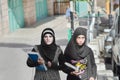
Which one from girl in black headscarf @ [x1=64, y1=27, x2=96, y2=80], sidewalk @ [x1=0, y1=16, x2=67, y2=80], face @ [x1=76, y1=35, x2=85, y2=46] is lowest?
sidewalk @ [x1=0, y1=16, x2=67, y2=80]

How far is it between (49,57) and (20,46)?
459 inches

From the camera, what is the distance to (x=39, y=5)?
100.0 feet

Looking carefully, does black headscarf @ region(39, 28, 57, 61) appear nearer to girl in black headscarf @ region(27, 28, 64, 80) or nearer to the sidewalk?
girl in black headscarf @ region(27, 28, 64, 80)

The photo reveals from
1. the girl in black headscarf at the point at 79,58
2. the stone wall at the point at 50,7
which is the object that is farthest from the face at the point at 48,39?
the stone wall at the point at 50,7

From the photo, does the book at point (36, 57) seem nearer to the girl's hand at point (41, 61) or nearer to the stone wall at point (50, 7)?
the girl's hand at point (41, 61)

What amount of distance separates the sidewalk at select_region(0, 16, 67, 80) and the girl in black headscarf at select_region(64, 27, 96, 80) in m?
4.87

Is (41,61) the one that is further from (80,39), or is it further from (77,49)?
(80,39)

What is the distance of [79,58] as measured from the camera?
7.17 metres

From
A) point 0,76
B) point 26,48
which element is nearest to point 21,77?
point 0,76

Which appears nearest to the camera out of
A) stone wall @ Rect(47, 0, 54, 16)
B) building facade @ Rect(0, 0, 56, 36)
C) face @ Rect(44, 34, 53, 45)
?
face @ Rect(44, 34, 53, 45)

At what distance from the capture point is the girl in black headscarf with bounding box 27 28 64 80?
6965mm

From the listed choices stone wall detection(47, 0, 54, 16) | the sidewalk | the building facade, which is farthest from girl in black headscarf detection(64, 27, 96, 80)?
stone wall detection(47, 0, 54, 16)

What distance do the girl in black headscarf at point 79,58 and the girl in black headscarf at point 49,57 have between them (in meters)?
0.16

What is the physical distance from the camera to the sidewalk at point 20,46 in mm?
13323
